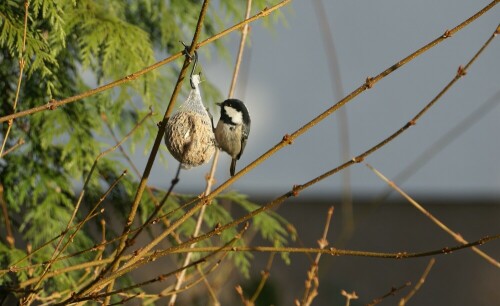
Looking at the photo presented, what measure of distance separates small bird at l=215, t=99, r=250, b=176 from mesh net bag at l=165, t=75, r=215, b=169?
5 cm

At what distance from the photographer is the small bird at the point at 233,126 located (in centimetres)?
200

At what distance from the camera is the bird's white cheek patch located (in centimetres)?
200

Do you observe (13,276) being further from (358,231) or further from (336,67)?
(358,231)

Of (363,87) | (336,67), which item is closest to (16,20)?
(336,67)

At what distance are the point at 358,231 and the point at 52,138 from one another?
5.73 meters

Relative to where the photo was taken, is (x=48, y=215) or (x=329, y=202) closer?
(x=48, y=215)

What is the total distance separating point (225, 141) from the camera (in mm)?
2029

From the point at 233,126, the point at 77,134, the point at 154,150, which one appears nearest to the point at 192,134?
the point at 233,126

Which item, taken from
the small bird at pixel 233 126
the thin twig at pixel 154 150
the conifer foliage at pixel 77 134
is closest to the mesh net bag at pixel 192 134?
the small bird at pixel 233 126

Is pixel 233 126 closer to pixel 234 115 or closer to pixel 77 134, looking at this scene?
pixel 234 115

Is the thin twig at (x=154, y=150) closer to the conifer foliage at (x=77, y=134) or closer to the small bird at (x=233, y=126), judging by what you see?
the small bird at (x=233, y=126)

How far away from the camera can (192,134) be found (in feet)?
6.83

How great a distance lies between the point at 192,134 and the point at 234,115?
127 millimetres

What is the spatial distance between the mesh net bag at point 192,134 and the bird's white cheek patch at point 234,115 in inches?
2.3
